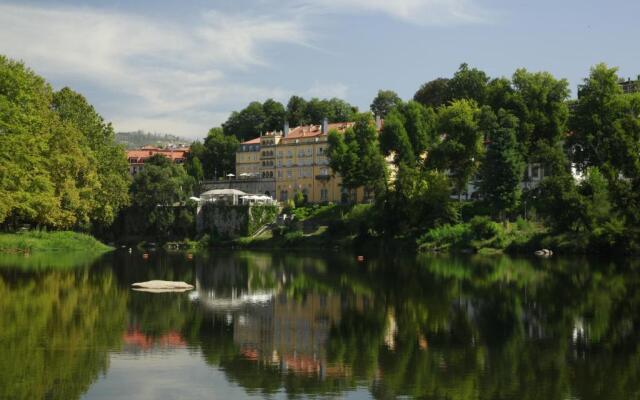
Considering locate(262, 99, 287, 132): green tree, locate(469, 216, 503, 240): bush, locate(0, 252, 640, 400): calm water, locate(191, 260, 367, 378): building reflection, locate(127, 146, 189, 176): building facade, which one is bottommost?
locate(191, 260, 367, 378): building reflection

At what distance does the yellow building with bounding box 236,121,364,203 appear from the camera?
111 meters

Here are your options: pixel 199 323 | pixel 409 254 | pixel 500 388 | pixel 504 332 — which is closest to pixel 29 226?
pixel 409 254

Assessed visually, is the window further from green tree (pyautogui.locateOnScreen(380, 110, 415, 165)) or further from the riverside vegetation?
green tree (pyautogui.locateOnScreen(380, 110, 415, 165))

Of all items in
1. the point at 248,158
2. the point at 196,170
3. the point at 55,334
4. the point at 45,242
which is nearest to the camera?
the point at 55,334

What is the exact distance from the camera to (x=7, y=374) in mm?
18531

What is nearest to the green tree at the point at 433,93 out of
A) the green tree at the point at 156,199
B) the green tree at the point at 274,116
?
the green tree at the point at 274,116

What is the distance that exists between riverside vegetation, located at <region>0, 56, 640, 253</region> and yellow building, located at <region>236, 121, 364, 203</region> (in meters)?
7.33

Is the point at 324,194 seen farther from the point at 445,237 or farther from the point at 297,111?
the point at 445,237

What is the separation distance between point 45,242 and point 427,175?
35.8 meters

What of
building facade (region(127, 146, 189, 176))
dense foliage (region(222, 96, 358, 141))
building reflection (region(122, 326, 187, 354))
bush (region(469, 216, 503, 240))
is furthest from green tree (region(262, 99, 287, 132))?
building reflection (region(122, 326, 187, 354))

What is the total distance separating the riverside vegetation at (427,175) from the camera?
65750mm

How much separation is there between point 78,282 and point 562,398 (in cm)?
2985

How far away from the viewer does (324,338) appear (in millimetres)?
24922

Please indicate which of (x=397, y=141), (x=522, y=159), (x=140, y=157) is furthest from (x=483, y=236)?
(x=140, y=157)
